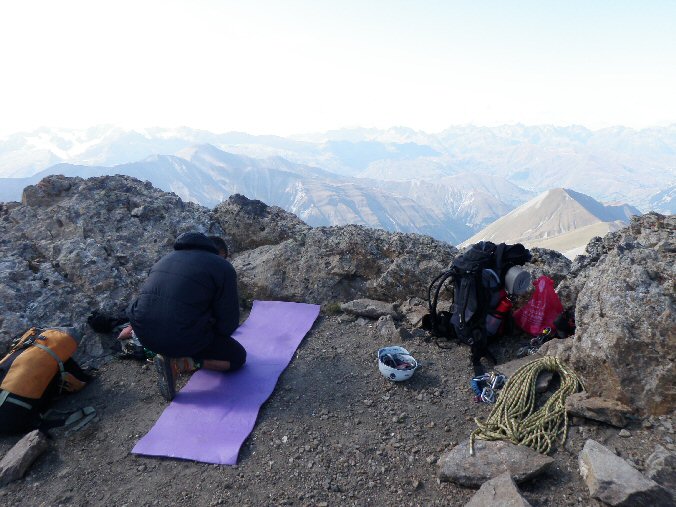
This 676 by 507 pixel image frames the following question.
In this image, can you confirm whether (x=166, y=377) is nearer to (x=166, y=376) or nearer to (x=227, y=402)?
(x=166, y=376)

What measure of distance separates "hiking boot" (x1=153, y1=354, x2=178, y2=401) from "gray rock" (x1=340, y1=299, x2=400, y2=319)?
3.35 m

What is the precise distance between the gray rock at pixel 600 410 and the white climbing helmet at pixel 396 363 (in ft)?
6.71

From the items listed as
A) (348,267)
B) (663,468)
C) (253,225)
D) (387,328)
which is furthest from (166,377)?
(663,468)

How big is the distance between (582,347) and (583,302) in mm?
719

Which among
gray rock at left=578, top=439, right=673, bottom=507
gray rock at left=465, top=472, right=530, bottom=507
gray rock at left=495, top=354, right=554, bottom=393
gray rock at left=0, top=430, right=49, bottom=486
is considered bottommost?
gray rock at left=0, top=430, right=49, bottom=486

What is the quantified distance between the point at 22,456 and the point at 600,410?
658 cm

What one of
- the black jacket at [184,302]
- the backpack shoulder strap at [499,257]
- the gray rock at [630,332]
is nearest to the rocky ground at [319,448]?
the gray rock at [630,332]

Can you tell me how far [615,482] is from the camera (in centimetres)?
355

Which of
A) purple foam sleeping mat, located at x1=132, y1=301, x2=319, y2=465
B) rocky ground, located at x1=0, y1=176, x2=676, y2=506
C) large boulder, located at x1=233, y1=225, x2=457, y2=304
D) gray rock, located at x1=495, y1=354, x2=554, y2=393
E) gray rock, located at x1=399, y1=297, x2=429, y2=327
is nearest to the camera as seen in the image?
rocky ground, located at x1=0, y1=176, x2=676, y2=506

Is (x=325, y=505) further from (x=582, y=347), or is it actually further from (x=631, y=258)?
(x=631, y=258)

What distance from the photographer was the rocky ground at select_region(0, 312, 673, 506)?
4270mm

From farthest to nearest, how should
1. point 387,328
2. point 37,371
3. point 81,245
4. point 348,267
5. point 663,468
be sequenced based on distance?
point 81,245 < point 348,267 < point 387,328 < point 37,371 < point 663,468

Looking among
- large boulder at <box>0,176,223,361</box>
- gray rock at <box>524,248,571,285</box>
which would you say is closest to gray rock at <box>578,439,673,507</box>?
gray rock at <box>524,248,571,285</box>

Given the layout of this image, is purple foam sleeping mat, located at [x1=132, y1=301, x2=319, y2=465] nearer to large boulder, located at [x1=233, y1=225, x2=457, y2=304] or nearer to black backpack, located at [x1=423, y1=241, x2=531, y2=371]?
large boulder, located at [x1=233, y1=225, x2=457, y2=304]
